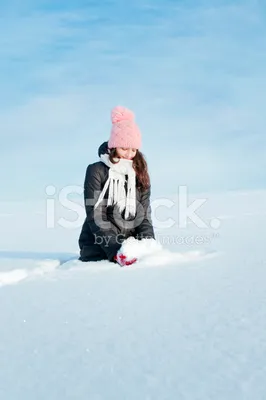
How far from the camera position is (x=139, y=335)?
3.94 ft

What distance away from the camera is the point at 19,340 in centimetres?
128

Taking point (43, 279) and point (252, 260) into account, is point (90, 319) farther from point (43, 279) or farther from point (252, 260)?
point (252, 260)

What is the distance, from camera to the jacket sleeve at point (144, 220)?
10.8 feet

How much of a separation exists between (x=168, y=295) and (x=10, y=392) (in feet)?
2.73

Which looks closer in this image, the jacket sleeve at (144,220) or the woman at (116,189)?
the woman at (116,189)

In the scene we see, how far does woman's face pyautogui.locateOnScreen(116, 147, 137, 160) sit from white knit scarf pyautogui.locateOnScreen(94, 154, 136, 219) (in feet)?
0.10

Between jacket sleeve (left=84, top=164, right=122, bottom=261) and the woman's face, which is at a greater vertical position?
the woman's face

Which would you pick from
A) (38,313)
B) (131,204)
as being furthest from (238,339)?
(131,204)
